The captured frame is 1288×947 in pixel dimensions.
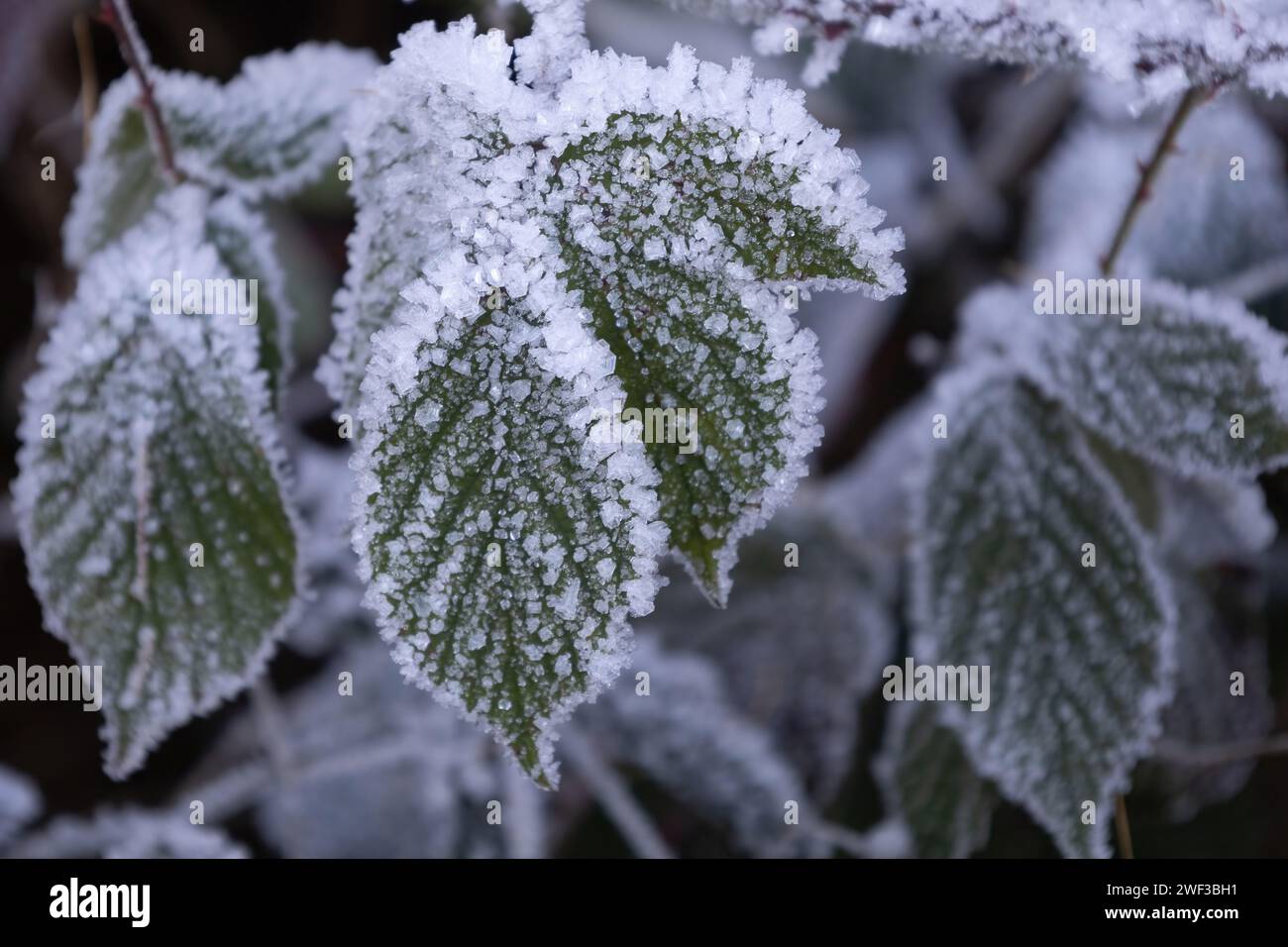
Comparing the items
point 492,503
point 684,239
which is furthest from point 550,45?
point 492,503

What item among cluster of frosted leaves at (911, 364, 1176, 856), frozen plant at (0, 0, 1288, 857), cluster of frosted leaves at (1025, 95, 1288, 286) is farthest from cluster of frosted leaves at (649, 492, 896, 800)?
cluster of frosted leaves at (1025, 95, 1288, 286)

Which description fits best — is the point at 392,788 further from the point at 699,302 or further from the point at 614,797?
the point at 699,302

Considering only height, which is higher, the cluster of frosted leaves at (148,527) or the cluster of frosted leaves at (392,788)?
the cluster of frosted leaves at (148,527)

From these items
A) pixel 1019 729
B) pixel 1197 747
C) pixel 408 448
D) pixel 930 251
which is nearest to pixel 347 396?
pixel 408 448

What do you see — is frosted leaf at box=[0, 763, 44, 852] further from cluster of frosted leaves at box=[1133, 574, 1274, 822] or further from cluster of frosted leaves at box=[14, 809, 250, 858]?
cluster of frosted leaves at box=[1133, 574, 1274, 822]

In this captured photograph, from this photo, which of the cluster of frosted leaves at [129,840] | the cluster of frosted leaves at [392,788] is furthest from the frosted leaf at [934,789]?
the cluster of frosted leaves at [129,840]

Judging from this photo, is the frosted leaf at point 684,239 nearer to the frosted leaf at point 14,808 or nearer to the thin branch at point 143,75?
the thin branch at point 143,75
